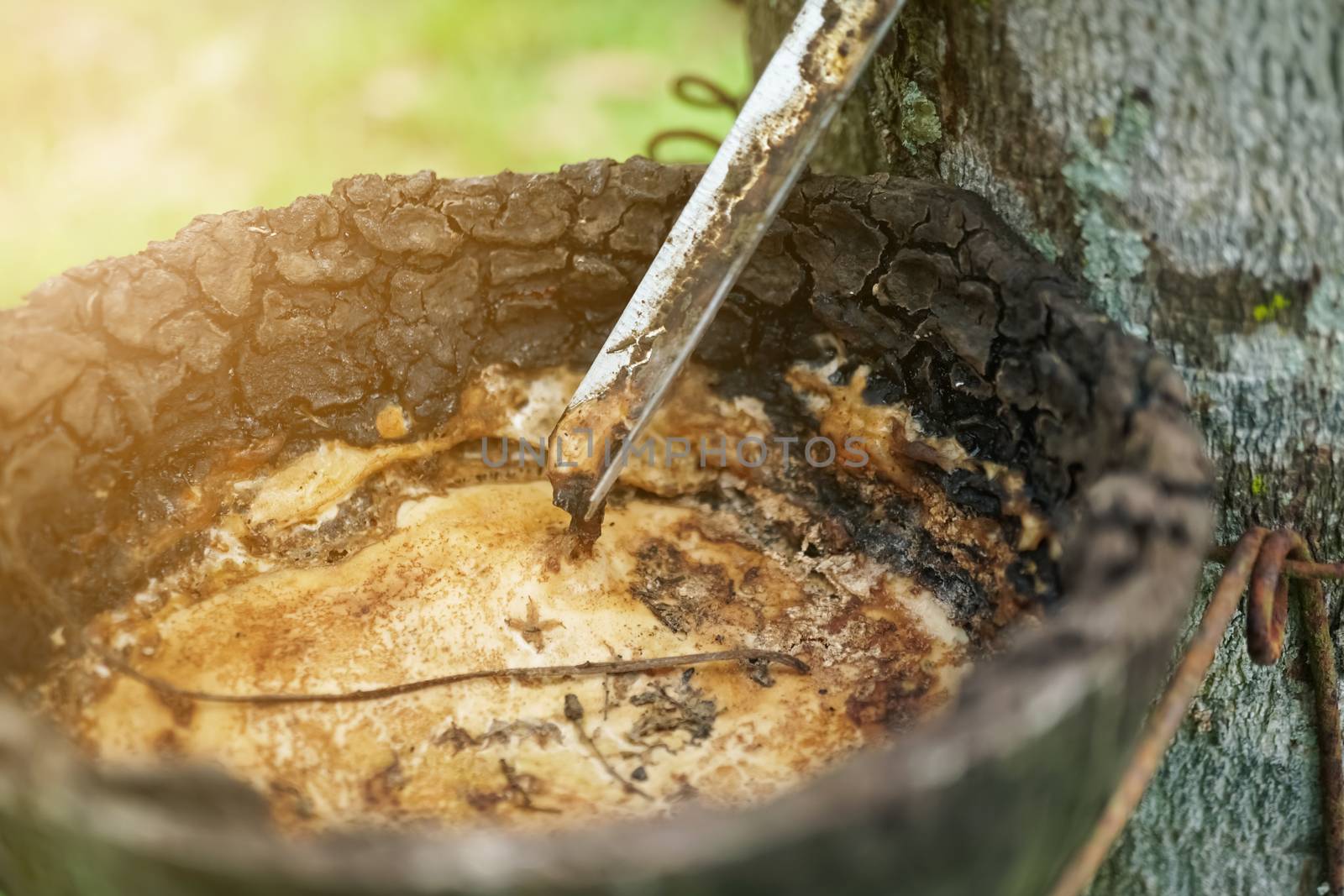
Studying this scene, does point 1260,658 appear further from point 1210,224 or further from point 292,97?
point 292,97

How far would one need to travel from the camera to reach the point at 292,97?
3.57 metres

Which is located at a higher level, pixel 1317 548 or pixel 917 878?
pixel 1317 548

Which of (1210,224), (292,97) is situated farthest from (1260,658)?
(292,97)

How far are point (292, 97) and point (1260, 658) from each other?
11.3 feet

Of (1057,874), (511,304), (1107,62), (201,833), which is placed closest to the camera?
(201,833)

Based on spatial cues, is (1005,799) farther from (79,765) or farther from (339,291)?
(339,291)

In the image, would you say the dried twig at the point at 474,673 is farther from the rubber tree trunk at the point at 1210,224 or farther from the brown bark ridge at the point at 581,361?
the rubber tree trunk at the point at 1210,224

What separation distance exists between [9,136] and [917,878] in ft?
11.9

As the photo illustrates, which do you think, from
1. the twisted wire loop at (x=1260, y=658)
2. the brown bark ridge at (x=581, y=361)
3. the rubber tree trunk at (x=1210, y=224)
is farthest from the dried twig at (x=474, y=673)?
the rubber tree trunk at (x=1210, y=224)

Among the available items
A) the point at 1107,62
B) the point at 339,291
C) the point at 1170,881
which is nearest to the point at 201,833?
the point at 339,291

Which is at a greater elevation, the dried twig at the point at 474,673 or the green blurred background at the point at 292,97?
the green blurred background at the point at 292,97

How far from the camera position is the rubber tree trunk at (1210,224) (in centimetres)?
101

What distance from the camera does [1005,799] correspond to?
0.76 meters

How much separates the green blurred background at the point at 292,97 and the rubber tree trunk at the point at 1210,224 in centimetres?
203
